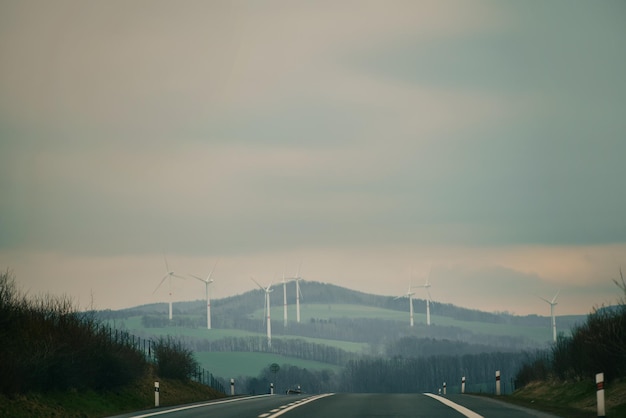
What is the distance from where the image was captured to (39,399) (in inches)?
1255

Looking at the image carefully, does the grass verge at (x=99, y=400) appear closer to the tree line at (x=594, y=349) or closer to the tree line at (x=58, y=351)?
the tree line at (x=58, y=351)

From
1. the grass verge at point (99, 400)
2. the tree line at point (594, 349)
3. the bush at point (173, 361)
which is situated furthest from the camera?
the bush at point (173, 361)

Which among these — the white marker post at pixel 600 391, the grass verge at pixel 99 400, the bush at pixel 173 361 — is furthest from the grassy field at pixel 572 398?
the bush at pixel 173 361

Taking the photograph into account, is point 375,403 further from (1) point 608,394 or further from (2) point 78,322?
(2) point 78,322

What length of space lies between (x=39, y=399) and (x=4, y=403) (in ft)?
9.15

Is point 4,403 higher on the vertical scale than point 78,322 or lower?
lower

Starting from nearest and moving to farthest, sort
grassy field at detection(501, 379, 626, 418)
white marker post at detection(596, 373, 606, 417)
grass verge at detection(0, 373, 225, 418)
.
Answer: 1. white marker post at detection(596, 373, 606, 417)
2. grassy field at detection(501, 379, 626, 418)
3. grass verge at detection(0, 373, 225, 418)

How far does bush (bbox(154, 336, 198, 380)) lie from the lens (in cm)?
5237

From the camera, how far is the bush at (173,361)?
5237cm

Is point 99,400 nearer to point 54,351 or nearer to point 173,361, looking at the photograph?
point 54,351

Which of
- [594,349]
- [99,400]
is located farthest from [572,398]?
[99,400]

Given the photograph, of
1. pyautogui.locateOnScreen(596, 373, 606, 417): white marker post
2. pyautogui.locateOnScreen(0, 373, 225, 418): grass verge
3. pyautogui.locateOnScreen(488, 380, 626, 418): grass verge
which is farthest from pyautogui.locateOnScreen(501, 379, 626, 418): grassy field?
pyautogui.locateOnScreen(0, 373, 225, 418): grass verge

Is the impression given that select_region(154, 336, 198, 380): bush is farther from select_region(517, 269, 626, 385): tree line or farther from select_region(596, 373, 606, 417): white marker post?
select_region(596, 373, 606, 417): white marker post

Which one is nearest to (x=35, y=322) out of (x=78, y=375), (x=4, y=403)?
(x=78, y=375)
